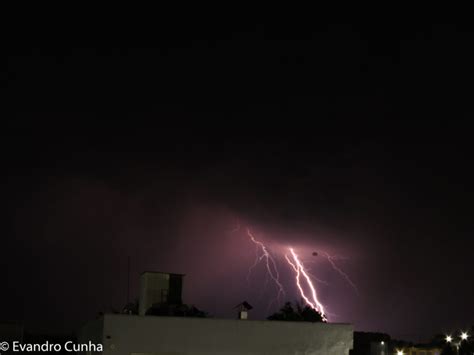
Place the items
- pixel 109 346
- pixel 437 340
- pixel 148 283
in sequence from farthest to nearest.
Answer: pixel 437 340, pixel 148 283, pixel 109 346

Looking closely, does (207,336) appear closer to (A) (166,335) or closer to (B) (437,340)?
(A) (166,335)

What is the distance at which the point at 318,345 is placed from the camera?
21.6m

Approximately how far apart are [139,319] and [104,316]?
879 millimetres

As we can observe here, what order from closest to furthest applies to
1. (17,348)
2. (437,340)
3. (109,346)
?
(109,346)
(17,348)
(437,340)

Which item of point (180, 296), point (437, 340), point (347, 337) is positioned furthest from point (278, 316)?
point (437, 340)

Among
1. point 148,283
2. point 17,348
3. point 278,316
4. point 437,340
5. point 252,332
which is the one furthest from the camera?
point 437,340

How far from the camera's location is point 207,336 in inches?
810

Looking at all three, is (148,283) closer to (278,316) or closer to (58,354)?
(278,316)

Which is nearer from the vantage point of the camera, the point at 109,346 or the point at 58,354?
the point at 109,346

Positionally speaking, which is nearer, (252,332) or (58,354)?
(252,332)

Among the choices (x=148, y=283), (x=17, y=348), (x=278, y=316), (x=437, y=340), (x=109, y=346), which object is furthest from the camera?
(x=437, y=340)

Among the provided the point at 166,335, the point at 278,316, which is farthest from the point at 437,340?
the point at 166,335

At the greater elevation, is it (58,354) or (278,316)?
(278,316)

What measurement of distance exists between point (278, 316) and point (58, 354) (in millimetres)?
13466
